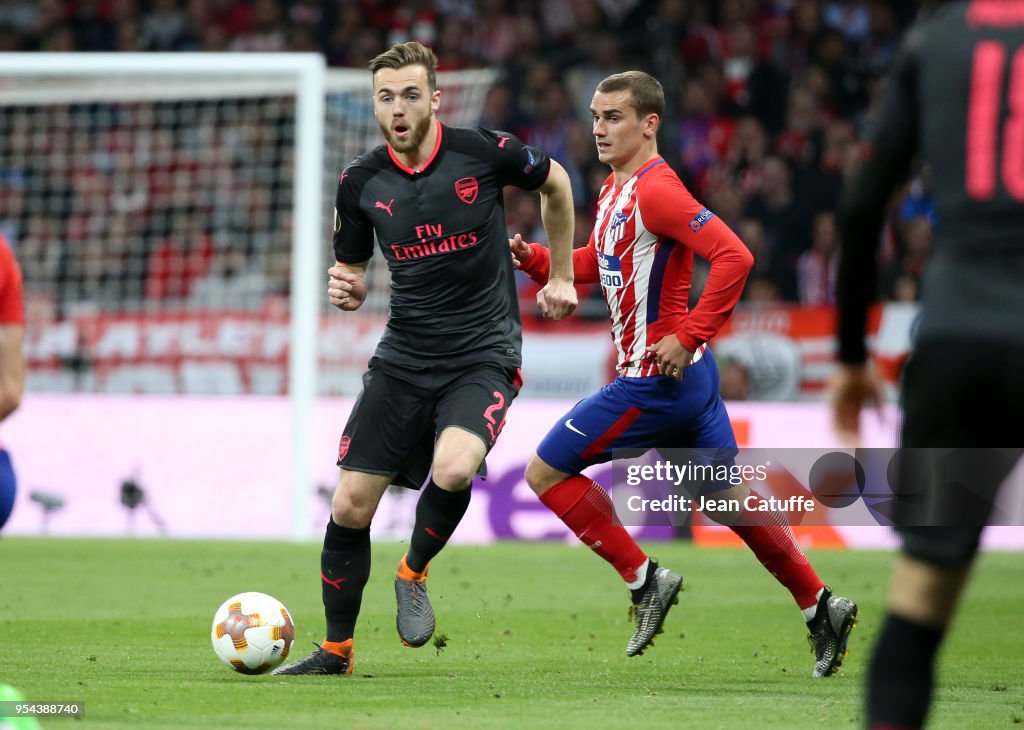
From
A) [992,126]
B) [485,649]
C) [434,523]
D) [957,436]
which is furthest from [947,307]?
[485,649]

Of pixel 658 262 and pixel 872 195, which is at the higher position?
pixel 872 195

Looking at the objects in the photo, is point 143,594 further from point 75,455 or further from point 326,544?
point 75,455

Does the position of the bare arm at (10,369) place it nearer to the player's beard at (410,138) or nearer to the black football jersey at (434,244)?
the black football jersey at (434,244)

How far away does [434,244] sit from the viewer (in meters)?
6.41

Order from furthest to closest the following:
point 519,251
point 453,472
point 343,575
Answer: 1. point 519,251
2. point 343,575
3. point 453,472

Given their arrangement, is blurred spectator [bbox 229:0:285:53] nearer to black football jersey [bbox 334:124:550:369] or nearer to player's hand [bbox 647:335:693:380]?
black football jersey [bbox 334:124:550:369]

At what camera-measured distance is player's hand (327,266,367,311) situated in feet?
20.5

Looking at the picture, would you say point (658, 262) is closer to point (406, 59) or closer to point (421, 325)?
point (421, 325)

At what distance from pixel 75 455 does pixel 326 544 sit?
786cm

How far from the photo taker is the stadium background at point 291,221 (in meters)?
13.5

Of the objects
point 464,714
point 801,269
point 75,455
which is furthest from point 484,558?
point 464,714

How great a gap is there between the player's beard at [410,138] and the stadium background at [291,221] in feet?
22.2

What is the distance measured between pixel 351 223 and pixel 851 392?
345cm

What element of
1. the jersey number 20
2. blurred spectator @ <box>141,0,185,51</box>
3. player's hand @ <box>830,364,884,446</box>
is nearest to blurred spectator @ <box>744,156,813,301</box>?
blurred spectator @ <box>141,0,185,51</box>
